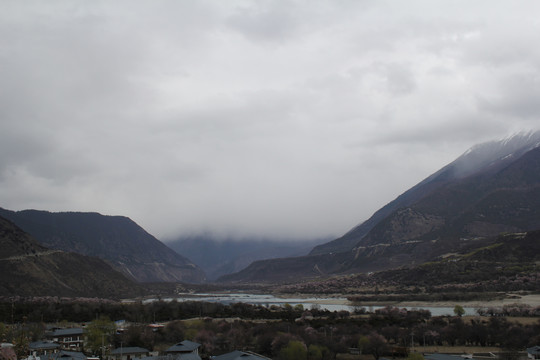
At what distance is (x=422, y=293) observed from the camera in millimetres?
134750

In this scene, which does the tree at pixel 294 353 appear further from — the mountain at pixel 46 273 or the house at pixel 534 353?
the mountain at pixel 46 273

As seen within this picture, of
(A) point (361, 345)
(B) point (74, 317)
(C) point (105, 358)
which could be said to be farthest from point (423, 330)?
(B) point (74, 317)

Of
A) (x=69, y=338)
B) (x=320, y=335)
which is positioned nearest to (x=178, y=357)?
(x=320, y=335)

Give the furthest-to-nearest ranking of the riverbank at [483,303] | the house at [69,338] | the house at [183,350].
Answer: the riverbank at [483,303], the house at [69,338], the house at [183,350]

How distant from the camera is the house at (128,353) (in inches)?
2379

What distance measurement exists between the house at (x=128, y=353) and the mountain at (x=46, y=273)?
84909 millimetres

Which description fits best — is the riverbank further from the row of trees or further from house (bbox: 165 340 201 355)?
house (bbox: 165 340 201 355)

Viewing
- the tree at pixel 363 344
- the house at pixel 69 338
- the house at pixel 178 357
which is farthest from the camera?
the house at pixel 69 338

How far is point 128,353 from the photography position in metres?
60.7

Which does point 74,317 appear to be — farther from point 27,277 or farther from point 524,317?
point 524,317

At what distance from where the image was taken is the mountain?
14012cm

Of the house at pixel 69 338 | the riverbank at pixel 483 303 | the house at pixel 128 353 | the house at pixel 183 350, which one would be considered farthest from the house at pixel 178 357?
the riverbank at pixel 483 303

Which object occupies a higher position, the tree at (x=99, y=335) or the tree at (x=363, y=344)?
the tree at (x=99, y=335)

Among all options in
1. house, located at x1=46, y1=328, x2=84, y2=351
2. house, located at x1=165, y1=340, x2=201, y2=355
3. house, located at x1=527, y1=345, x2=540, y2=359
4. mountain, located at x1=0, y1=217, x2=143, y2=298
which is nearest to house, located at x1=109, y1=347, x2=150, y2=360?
house, located at x1=165, y1=340, x2=201, y2=355
